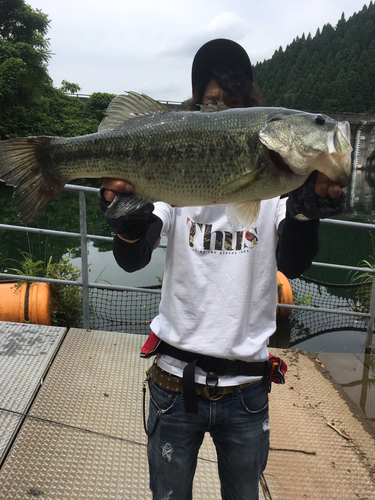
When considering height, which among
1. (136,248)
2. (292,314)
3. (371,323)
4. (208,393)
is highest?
(136,248)

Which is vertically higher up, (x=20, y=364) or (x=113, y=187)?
(x=113, y=187)

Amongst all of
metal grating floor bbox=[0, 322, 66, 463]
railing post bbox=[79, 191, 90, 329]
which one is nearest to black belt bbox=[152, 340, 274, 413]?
metal grating floor bbox=[0, 322, 66, 463]

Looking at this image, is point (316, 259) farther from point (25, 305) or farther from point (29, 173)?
point (29, 173)

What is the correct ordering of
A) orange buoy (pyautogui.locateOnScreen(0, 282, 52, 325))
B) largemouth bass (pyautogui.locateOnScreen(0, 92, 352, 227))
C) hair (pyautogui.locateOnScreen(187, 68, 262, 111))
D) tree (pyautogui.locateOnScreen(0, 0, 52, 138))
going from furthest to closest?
tree (pyautogui.locateOnScreen(0, 0, 52, 138)) < orange buoy (pyautogui.locateOnScreen(0, 282, 52, 325)) < hair (pyautogui.locateOnScreen(187, 68, 262, 111)) < largemouth bass (pyautogui.locateOnScreen(0, 92, 352, 227))

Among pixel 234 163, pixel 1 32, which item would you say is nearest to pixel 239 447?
pixel 234 163

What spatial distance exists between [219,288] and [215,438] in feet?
2.14

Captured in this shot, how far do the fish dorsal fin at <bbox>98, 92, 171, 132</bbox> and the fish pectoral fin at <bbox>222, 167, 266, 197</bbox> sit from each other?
466 mm

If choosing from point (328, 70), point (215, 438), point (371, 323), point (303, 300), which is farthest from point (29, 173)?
point (328, 70)

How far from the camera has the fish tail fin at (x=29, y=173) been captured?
4.83ft

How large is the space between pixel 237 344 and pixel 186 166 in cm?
76

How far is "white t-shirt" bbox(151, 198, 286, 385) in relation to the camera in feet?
4.83

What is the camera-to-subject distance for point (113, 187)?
4.79 feet

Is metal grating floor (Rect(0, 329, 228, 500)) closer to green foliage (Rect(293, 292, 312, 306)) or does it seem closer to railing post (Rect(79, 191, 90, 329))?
railing post (Rect(79, 191, 90, 329))

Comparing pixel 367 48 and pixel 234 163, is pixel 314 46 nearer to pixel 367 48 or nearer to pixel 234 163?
pixel 367 48
